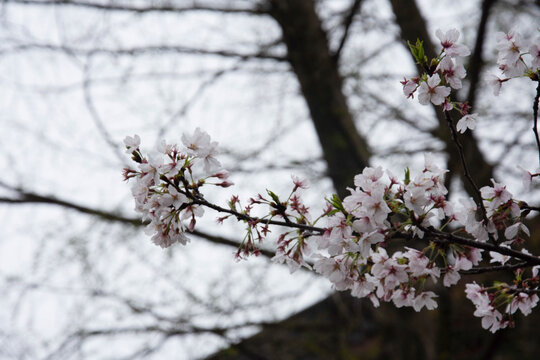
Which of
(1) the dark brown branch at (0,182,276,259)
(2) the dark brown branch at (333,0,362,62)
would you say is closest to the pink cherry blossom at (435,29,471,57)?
(2) the dark brown branch at (333,0,362,62)

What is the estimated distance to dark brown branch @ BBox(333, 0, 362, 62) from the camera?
3.81 meters

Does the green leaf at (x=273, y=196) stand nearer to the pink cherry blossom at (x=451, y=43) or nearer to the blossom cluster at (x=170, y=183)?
the blossom cluster at (x=170, y=183)

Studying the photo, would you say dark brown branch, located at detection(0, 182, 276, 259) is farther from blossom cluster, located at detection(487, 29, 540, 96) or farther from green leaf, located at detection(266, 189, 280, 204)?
blossom cluster, located at detection(487, 29, 540, 96)

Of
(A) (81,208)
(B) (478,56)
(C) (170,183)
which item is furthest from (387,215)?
(A) (81,208)

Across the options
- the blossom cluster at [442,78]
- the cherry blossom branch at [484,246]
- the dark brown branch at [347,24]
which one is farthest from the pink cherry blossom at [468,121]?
the dark brown branch at [347,24]

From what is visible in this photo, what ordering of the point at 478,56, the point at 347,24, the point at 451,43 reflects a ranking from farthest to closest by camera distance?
the point at 347,24
the point at 478,56
the point at 451,43

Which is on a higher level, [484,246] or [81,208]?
[81,208]

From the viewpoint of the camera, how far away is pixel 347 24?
395cm

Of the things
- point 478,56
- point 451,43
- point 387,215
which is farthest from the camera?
point 478,56

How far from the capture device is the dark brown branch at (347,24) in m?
3.81

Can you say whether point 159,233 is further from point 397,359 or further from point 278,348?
point 397,359

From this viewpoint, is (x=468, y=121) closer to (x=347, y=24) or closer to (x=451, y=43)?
(x=451, y=43)

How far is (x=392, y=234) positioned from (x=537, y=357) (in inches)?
199

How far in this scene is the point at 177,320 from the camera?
3.78 m
